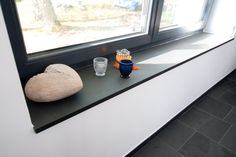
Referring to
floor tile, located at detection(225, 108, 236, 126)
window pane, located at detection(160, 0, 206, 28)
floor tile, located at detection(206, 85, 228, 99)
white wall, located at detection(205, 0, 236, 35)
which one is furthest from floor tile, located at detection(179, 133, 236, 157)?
white wall, located at detection(205, 0, 236, 35)

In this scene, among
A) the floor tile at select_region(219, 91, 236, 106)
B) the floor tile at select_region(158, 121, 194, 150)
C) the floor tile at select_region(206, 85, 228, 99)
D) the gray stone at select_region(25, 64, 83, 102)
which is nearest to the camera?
the gray stone at select_region(25, 64, 83, 102)

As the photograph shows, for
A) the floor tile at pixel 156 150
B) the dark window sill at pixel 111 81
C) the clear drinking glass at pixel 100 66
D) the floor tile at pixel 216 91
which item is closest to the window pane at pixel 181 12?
the dark window sill at pixel 111 81

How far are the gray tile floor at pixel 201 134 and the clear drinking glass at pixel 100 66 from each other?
2.53ft

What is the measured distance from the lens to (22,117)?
597mm

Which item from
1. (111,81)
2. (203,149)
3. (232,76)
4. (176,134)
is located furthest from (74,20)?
(232,76)

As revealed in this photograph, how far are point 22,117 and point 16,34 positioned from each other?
14.7 inches

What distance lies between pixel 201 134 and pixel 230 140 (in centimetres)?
25

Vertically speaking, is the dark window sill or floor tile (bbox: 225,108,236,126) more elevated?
the dark window sill

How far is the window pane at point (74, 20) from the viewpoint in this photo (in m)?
0.80

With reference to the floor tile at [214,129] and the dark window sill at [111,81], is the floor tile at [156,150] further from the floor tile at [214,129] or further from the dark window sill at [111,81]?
the dark window sill at [111,81]

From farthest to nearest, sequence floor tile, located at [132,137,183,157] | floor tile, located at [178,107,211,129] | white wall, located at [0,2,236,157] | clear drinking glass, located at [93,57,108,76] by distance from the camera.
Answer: floor tile, located at [178,107,211,129], floor tile, located at [132,137,183,157], clear drinking glass, located at [93,57,108,76], white wall, located at [0,2,236,157]

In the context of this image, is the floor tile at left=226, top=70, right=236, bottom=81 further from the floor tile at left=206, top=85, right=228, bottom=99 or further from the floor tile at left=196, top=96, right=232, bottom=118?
the floor tile at left=196, top=96, right=232, bottom=118

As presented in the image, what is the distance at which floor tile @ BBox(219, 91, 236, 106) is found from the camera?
202cm

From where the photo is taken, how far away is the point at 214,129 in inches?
63.7
